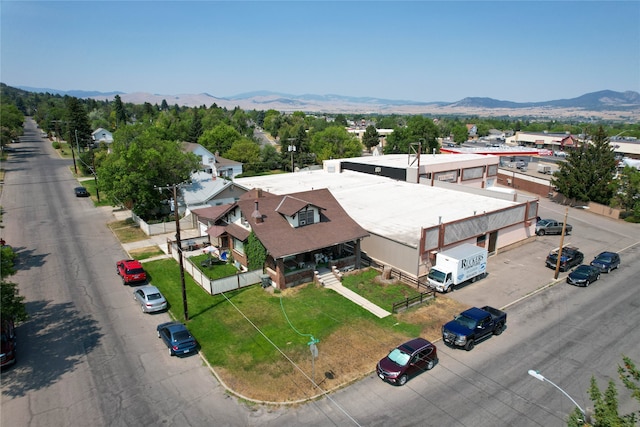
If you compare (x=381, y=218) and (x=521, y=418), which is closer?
(x=521, y=418)

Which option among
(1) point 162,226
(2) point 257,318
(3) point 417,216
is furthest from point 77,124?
(2) point 257,318

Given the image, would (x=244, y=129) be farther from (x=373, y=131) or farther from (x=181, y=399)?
(x=181, y=399)

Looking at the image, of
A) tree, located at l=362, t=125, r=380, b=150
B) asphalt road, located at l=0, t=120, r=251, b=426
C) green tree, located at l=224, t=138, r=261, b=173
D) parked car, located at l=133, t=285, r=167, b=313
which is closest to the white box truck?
asphalt road, located at l=0, t=120, r=251, b=426

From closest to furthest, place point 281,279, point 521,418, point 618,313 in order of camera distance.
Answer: point 521,418 → point 618,313 → point 281,279

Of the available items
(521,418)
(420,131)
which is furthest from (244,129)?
(521,418)

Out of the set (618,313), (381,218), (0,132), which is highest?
(0,132)

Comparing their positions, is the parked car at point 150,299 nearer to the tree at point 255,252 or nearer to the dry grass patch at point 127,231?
the tree at point 255,252
